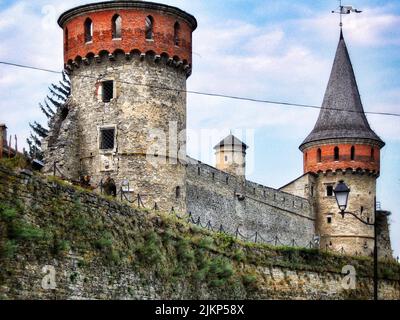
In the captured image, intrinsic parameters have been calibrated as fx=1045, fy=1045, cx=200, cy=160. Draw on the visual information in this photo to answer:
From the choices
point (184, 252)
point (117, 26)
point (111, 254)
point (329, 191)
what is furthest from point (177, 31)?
point (329, 191)

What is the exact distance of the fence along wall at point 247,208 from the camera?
1982 inches

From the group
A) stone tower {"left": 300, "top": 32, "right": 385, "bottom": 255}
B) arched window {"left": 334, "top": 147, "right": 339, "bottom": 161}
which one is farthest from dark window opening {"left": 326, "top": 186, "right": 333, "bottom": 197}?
arched window {"left": 334, "top": 147, "right": 339, "bottom": 161}

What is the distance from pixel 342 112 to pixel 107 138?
29.0m

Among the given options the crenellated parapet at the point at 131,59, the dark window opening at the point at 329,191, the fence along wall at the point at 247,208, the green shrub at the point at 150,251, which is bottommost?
the green shrub at the point at 150,251

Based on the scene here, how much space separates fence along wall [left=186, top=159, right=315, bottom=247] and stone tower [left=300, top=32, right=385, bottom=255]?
146 centimetres

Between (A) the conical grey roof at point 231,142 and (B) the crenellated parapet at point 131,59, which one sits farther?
(A) the conical grey roof at point 231,142

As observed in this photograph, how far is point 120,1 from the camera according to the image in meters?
40.9

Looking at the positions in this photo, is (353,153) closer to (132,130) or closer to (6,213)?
(132,130)

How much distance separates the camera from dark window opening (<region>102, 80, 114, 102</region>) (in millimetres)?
40875

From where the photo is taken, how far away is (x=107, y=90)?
41000 millimetres

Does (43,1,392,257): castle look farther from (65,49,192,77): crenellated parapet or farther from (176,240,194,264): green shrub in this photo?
(176,240,194,264): green shrub

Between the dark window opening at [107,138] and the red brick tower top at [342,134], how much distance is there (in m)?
27.4

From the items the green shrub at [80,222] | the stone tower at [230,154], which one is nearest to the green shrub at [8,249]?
the green shrub at [80,222]

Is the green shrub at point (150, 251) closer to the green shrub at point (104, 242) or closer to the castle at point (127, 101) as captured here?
the green shrub at point (104, 242)
